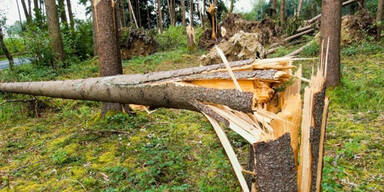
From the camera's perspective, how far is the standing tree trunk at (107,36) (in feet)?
14.3

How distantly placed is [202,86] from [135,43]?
12284 millimetres

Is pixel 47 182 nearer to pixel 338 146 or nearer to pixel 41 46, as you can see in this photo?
pixel 338 146

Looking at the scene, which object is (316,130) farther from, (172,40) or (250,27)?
(172,40)

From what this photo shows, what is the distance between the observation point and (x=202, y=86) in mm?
1753

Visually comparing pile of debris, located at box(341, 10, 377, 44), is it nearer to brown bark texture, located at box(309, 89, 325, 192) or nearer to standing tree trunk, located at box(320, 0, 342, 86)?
standing tree trunk, located at box(320, 0, 342, 86)

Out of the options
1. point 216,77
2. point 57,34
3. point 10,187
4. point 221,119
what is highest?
point 57,34

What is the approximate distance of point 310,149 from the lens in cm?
137

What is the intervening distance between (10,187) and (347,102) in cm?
585


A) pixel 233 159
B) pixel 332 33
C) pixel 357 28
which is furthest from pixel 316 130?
pixel 357 28

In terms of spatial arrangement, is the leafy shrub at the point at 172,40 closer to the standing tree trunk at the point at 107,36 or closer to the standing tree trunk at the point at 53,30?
the standing tree trunk at the point at 53,30

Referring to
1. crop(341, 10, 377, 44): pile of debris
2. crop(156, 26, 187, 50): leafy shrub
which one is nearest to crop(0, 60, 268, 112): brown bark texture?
crop(341, 10, 377, 44): pile of debris

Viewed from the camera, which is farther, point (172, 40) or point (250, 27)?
point (172, 40)

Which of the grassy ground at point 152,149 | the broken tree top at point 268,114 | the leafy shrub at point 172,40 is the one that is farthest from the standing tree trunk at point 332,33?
the leafy shrub at point 172,40

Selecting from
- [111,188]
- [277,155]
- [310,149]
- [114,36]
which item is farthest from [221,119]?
[114,36]
